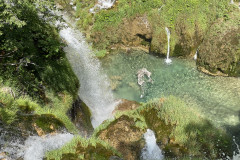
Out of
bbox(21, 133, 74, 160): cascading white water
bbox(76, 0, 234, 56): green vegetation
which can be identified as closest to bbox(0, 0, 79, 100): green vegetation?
bbox(21, 133, 74, 160): cascading white water

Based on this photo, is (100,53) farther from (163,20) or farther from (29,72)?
(29,72)

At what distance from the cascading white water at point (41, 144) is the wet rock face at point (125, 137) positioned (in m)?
1.90

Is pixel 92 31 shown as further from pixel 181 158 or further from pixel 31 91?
→ pixel 181 158

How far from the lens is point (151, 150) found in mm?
9078

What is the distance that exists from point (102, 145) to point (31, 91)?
14.9ft

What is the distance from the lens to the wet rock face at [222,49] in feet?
53.1

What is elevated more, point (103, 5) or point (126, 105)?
point (103, 5)

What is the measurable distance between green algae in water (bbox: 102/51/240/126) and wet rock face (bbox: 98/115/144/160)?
558 cm

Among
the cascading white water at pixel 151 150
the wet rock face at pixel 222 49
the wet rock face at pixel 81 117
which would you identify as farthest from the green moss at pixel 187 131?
the wet rock face at pixel 222 49

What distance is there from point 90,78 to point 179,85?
6.96 meters

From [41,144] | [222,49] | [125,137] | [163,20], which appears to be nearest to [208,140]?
[125,137]

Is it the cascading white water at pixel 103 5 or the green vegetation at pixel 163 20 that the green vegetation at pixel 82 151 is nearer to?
the green vegetation at pixel 163 20

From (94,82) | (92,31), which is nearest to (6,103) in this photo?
(94,82)

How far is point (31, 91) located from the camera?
9.98 meters
